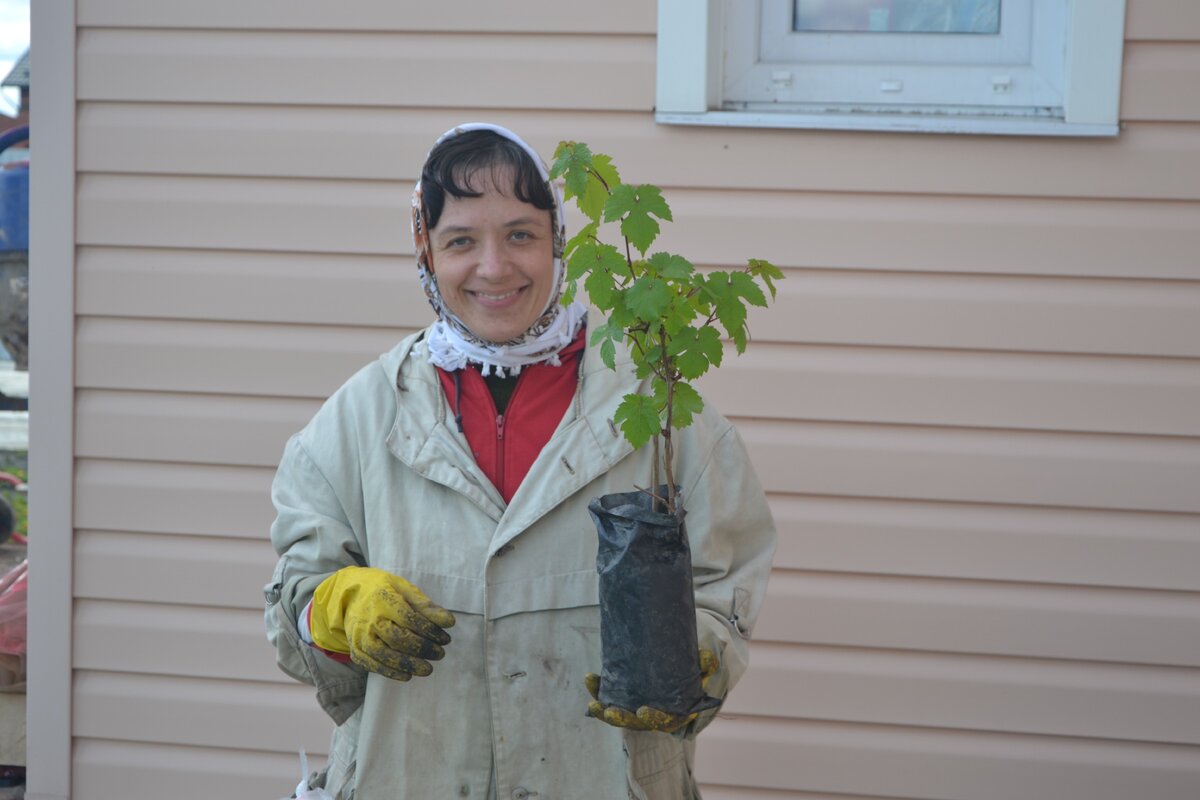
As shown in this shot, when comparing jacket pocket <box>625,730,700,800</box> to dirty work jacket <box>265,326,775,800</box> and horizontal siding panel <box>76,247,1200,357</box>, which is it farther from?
horizontal siding panel <box>76,247,1200,357</box>

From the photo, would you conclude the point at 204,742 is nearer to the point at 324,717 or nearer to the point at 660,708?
the point at 324,717

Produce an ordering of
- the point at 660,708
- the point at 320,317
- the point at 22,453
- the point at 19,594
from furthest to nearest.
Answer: the point at 22,453 < the point at 19,594 < the point at 320,317 < the point at 660,708

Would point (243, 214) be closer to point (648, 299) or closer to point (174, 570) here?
point (174, 570)

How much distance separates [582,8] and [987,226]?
106 centimetres

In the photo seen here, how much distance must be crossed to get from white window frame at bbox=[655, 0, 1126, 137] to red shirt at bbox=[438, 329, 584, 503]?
106 cm

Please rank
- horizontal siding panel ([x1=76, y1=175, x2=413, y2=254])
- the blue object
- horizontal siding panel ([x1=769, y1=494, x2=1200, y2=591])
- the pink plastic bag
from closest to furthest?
horizontal siding panel ([x1=769, y1=494, x2=1200, y2=591]) < horizontal siding panel ([x1=76, y1=175, x2=413, y2=254]) < the pink plastic bag < the blue object

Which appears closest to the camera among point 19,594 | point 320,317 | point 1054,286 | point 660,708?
point 660,708

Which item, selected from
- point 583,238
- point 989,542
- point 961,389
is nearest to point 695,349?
point 583,238

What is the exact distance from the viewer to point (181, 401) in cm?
302

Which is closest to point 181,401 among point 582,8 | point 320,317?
point 320,317

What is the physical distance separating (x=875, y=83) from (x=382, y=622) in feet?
5.93

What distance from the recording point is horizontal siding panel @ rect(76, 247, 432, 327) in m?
2.94

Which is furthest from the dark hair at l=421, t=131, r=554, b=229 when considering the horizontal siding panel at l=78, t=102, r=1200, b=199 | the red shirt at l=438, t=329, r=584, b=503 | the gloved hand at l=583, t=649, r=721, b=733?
the horizontal siding panel at l=78, t=102, r=1200, b=199

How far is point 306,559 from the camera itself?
182 centimetres
